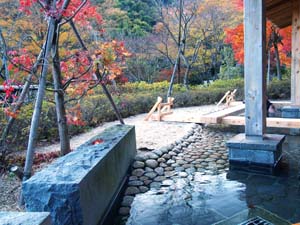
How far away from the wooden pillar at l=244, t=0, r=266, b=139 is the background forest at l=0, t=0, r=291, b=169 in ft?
6.15

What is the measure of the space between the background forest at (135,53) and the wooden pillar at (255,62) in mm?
1874

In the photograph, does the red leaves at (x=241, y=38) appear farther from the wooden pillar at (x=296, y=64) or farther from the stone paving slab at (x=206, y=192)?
the stone paving slab at (x=206, y=192)

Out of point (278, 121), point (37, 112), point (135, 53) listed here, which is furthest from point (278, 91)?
point (37, 112)

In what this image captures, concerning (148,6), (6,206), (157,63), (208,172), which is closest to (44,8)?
(6,206)

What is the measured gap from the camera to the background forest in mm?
4832

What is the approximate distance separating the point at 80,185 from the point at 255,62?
2.81 metres

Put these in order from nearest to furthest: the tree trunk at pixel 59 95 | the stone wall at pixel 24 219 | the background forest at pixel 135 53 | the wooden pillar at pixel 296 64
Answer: the stone wall at pixel 24 219
the tree trunk at pixel 59 95
the background forest at pixel 135 53
the wooden pillar at pixel 296 64

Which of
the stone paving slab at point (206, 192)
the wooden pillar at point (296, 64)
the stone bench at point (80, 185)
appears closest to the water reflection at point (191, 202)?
the stone paving slab at point (206, 192)

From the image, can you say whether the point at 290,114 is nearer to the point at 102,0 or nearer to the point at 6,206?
the point at 6,206

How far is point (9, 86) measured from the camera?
11.8 feet

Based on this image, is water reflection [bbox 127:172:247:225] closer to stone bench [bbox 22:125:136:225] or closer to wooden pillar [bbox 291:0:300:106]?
stone bench [bbox 22:125:136:225]

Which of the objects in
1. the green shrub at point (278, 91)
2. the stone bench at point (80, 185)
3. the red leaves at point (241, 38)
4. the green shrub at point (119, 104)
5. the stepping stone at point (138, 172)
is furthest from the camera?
the green shrub at point (278, 91)

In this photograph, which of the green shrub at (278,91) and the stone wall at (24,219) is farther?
the green shrub at (278,91)

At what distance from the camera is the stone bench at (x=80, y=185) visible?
82.7 inches
